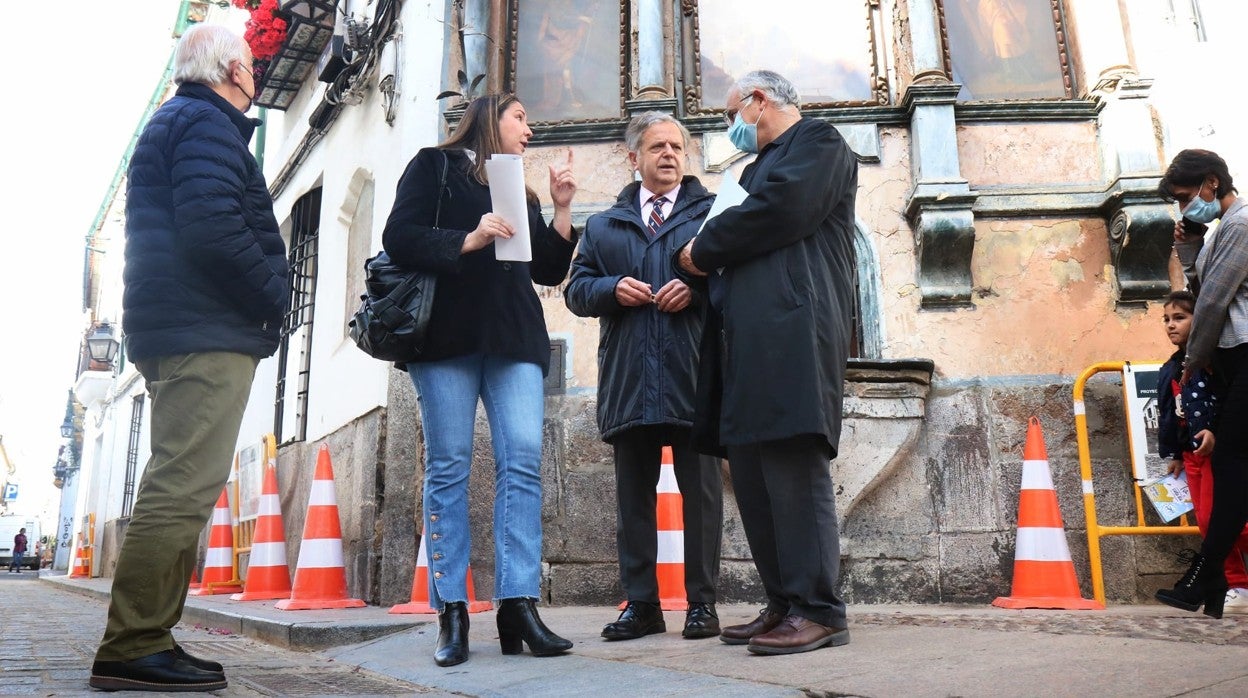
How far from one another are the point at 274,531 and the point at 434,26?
342cm

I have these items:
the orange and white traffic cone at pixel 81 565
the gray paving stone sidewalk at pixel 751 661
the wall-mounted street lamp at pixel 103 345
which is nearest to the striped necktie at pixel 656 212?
the gray paving stone sidewalk at pixel 751 661

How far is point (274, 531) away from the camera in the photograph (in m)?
6.46

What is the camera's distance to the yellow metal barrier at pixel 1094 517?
4.86 metres

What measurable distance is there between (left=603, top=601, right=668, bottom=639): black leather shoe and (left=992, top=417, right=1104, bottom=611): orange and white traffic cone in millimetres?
2082

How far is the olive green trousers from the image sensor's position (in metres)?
2.71

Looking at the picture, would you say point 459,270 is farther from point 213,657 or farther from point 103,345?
point 103,345

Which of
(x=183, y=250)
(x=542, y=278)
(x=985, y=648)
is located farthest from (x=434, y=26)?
(x=985, y=648)

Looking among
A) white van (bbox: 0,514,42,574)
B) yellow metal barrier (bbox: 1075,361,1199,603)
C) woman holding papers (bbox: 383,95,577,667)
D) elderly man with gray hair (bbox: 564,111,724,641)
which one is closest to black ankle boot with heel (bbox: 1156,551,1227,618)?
yellow metal barrier (bbox: 1075,361,1199,603)

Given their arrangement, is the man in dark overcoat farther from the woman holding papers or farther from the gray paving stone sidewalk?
the woman holding papers

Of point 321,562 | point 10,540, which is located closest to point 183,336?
point 321,562

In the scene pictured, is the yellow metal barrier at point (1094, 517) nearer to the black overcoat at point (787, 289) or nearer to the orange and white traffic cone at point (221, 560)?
the black overcoat at point (787, 289)

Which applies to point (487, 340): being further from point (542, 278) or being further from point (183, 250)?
point (183, 250)

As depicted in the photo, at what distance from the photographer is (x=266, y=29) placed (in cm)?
895

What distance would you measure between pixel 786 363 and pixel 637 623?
1079mm
